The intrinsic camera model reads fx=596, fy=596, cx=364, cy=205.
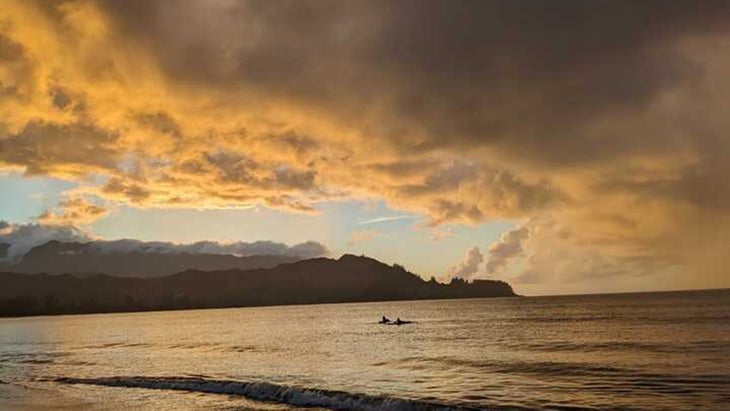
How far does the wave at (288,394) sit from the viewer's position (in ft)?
101

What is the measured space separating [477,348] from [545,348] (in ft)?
24.8

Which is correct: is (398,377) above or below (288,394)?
below

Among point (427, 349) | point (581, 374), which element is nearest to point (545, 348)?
point (427, 349)

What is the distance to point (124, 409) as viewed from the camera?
102 feet

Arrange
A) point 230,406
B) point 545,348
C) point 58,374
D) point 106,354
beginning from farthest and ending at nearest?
point 106,354, point 545,348, point 58,374, point 230,406

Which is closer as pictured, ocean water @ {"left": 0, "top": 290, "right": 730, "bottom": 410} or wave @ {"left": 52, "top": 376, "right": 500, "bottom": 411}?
wave @ {"left": 52, "top": 376, "right": 500, "bottom": 411}

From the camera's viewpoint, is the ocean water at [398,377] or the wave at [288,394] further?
the ocean water at [398,377]

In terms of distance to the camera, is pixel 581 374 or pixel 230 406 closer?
pixel 230 406

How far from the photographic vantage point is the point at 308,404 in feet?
106

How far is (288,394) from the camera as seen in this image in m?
34.3

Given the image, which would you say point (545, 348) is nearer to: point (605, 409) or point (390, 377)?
point (390, 377)

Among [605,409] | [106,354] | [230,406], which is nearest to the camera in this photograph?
[605,409]

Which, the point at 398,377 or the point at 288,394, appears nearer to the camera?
the point at 288,394

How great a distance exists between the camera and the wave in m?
30.7
